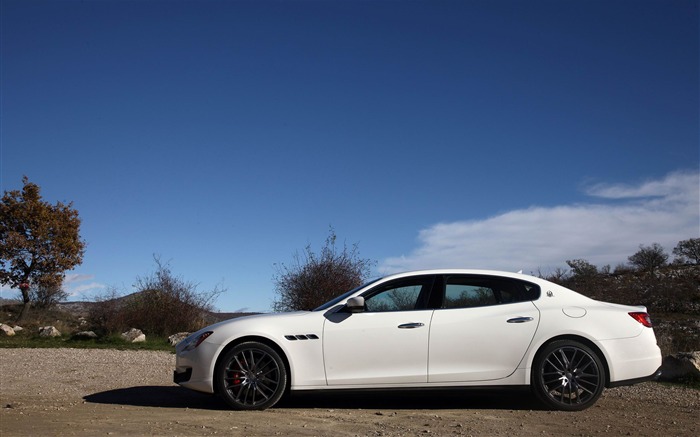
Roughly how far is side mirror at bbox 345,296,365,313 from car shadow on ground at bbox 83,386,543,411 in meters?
0.89

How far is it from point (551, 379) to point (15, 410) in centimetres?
581

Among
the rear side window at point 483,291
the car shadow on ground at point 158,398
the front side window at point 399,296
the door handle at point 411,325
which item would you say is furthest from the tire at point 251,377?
the rear side window at point 483,291

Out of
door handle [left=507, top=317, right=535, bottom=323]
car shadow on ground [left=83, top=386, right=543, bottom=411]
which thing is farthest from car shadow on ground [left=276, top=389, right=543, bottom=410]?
door handle [left=507, top=317, right=535, bottom=323]

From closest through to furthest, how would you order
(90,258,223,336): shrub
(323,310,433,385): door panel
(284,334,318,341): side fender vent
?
(323,310,433,385): door panel → (284,334,318,341): side fender vent → (90,258,223,336): shrub

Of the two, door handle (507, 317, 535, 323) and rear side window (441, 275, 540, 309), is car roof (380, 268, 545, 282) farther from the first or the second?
door handle (507, 317, 535, 323)

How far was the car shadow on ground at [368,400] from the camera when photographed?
739 centimetres

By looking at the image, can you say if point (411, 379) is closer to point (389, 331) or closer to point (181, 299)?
point (389, 331)

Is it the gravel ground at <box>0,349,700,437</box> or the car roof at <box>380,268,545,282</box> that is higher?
the car roof at <box>380,268,545,282</box>

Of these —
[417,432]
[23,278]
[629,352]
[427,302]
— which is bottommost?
[417,432]

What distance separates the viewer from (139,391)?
9.08 m

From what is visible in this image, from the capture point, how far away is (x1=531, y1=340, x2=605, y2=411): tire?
23.6 ft

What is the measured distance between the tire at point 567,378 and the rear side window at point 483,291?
2.24ft

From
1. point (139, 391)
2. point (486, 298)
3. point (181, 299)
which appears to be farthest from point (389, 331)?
point (181, 299)

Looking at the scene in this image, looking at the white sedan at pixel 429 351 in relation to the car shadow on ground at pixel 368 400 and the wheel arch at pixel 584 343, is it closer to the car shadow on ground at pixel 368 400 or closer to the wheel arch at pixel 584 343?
the wheel arch at pixel 584 343
